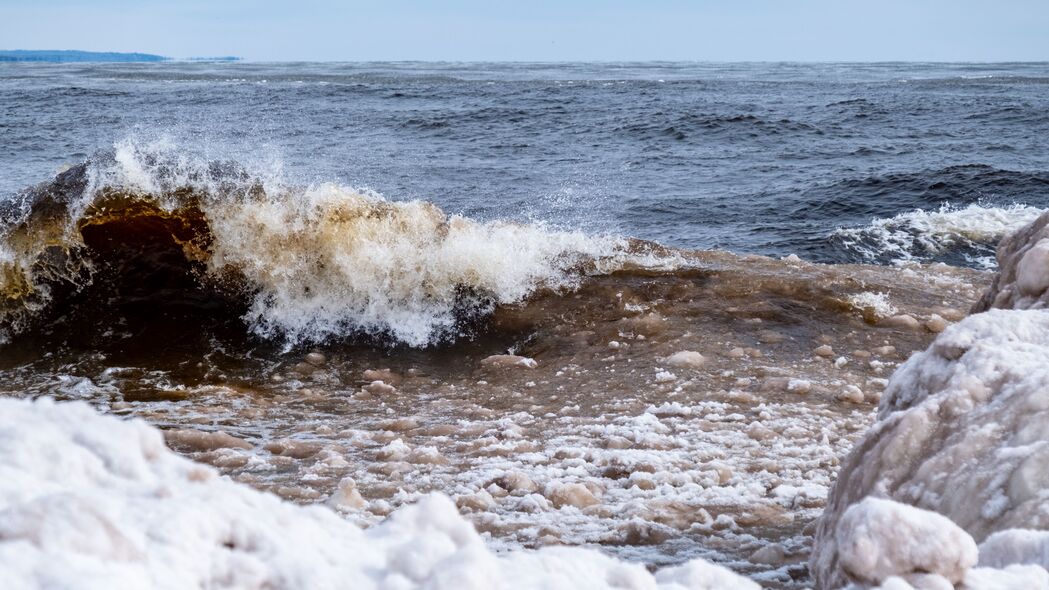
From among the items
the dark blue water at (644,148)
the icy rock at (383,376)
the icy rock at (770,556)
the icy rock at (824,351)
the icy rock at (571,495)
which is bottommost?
the icy rock at (383,376)

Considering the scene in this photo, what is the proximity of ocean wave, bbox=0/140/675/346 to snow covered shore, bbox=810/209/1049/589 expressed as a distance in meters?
3.97

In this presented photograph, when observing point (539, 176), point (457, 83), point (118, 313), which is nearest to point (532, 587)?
point (118, 313)

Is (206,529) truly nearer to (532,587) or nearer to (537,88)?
(532,587)

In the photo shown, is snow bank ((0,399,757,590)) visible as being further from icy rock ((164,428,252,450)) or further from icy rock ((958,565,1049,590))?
icy rock ((164,428,252,450))

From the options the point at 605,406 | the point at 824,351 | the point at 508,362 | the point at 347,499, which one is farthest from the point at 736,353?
the point at 347,499

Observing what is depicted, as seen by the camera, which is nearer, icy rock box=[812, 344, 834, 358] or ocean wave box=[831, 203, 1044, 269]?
icy rock box=[812, 344, 834, 358]

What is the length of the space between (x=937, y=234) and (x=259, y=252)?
7429 mm

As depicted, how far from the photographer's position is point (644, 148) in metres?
17.6

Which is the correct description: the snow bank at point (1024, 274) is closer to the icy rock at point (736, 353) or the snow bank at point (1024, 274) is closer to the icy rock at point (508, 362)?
the icy rock at point (736, 353)

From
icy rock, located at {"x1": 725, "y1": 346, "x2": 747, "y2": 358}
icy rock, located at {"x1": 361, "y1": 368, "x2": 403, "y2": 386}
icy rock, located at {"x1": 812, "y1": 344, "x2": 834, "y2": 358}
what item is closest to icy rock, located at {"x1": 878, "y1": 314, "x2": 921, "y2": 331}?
icy rock, located at {"x1": 812, "y1": 344, "x2": 834, "y2": 358}

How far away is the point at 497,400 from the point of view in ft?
16.4

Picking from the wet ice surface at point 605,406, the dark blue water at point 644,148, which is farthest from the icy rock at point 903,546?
the dark blue water at point 644,148

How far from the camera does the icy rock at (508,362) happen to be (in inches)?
219

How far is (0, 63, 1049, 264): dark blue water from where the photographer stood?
38.1 feet
